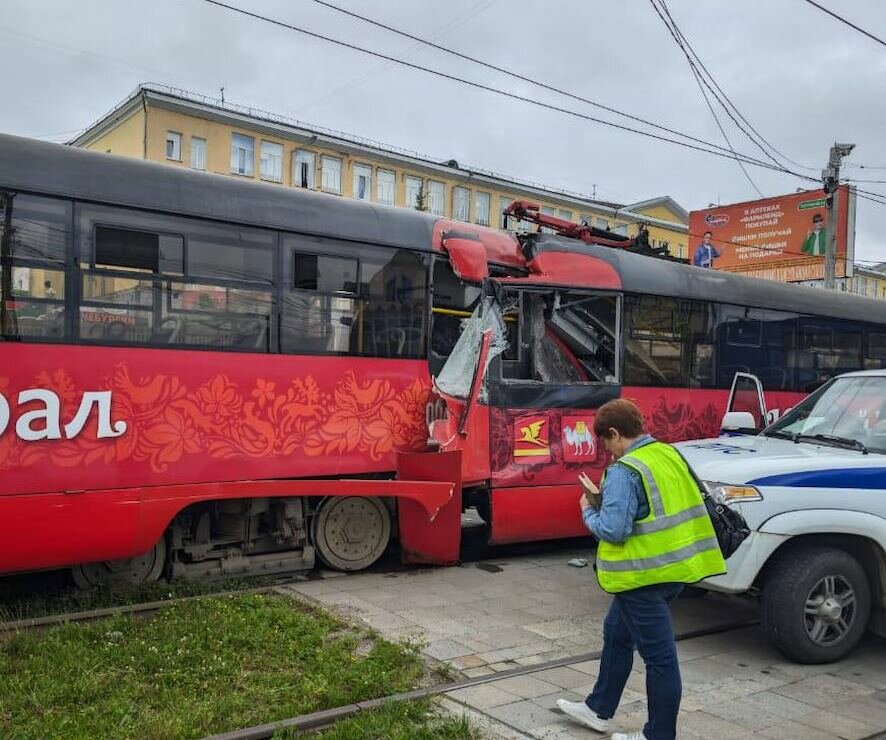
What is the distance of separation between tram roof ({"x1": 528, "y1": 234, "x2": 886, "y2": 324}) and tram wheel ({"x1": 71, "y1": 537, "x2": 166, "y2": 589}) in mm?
4556

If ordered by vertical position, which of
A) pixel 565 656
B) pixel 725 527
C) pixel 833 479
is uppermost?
pixel 833 479

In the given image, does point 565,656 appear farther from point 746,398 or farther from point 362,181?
point 362,181

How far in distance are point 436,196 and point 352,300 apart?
4282 centimetres

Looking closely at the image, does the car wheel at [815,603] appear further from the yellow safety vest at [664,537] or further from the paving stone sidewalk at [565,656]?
the yellow safety vest at [664,537]

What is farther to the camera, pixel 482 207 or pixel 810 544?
pixel 482 207

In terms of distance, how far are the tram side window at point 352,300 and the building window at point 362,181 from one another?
38974 millimetres

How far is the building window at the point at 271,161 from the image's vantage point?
42.2 m

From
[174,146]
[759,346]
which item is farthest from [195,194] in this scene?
[174,146]

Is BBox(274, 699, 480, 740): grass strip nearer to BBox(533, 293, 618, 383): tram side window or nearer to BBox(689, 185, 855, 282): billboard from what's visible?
BBox(533, 293, 618, 383): tram side window

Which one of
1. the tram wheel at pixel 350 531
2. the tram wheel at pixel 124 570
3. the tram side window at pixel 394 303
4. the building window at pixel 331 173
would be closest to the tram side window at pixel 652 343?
the tram side window at pixel 394 303

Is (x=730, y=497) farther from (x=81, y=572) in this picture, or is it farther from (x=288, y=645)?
(x=81, y=572)

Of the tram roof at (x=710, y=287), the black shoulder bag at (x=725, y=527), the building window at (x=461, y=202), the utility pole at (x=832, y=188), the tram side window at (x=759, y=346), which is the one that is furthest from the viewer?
the building window at (x=461, y=202)

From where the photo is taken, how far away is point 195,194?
659 centimetres

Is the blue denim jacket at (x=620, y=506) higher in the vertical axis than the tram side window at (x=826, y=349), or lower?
lower
